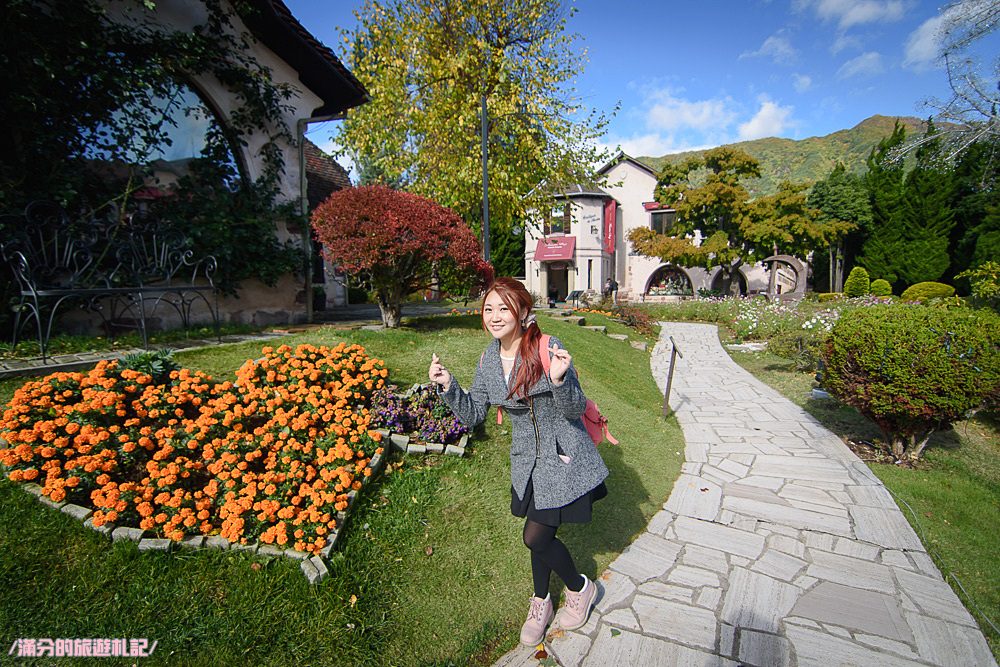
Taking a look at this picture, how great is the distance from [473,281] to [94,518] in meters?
5.63

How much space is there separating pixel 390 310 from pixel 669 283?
89.9 feet

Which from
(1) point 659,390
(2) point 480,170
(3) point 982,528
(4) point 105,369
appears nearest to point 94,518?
(4) point 105,369

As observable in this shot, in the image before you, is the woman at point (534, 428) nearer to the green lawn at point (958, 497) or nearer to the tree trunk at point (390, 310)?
the green lawn at point (958, 497)

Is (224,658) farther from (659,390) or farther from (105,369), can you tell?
(659,390)

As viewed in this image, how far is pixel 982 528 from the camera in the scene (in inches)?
137

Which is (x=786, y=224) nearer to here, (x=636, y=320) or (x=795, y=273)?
(x=795, y=273)

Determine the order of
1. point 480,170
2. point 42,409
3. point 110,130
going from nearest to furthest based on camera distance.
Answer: point 42,409, point 110,130, point 480,170

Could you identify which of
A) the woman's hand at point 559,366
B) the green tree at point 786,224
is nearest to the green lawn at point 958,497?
the woman's hand at point 559,366

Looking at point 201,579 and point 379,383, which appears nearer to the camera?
point 201,579

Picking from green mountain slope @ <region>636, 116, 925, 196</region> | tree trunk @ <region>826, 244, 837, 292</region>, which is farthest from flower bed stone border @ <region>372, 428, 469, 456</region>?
green mountain slope @ <region>636, 116, 925, 196</region>

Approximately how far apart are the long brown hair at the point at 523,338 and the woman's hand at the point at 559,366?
0.16 meters

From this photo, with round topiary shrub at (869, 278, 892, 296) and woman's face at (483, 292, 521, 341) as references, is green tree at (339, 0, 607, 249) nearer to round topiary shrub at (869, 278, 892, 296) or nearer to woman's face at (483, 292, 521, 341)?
woman's face at (483, 292, 521, 341)

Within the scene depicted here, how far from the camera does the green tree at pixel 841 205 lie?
74.8 feet

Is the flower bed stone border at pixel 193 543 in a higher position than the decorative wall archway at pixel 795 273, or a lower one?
lower
